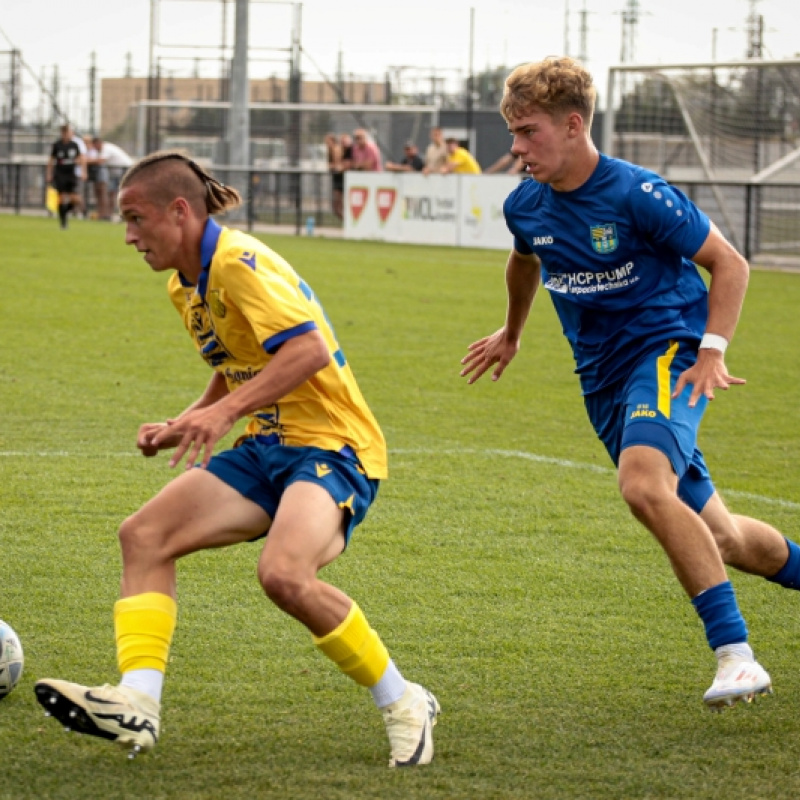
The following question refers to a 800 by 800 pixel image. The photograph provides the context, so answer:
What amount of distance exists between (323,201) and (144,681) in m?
27.2

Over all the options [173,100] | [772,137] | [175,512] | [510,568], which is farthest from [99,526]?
[173,100]

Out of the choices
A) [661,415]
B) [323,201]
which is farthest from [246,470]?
[323,201]

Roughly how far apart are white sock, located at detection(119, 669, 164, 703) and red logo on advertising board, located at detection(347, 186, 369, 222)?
24021mm

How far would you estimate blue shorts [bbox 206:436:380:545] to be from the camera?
3.92 m

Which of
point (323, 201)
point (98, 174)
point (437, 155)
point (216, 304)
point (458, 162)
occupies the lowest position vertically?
point (216, 304)

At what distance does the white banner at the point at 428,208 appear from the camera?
2481 cm

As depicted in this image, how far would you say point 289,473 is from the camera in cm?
398

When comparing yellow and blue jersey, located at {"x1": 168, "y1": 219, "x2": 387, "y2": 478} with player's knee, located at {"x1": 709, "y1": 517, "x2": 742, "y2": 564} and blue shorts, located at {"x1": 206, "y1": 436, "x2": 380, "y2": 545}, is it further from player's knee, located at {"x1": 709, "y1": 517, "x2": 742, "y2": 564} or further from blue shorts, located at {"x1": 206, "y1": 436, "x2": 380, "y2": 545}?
player's knee, located at {"x1": 709, "y1": 517, "x2": 742, "y2": 564}

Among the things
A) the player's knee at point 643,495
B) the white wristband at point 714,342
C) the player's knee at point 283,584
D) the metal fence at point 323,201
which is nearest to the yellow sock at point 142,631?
the player's knee at point 283,584

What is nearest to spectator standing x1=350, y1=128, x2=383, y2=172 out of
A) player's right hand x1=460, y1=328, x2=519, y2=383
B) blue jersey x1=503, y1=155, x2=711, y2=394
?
player's right hand x1=460, y1=328, x2=519, y2=383

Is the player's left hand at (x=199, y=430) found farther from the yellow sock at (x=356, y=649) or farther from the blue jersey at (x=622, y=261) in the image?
the blue jersey at (x=622, y=261)

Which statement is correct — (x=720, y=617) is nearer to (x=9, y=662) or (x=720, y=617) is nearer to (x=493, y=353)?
(x=493, y=353)

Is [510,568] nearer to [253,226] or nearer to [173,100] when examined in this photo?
[253,226]

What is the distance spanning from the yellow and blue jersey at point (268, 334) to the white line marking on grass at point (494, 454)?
11.8 ft
